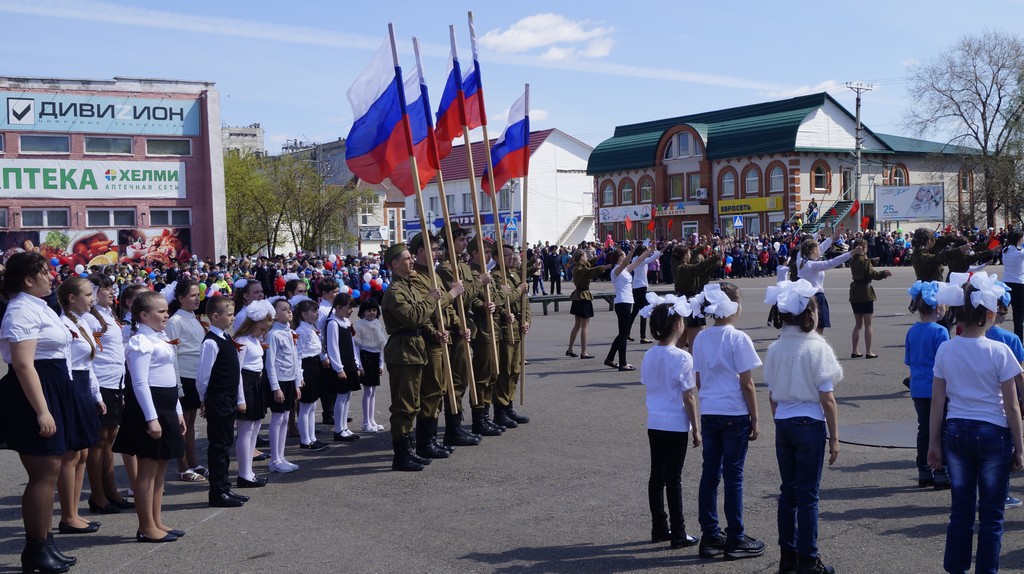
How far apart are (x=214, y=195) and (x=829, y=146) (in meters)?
34.1

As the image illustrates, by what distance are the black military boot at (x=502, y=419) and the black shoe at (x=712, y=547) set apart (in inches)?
182

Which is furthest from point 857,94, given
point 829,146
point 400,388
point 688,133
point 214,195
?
point 400,388

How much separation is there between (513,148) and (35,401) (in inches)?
293

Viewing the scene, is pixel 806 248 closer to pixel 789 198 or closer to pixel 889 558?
pixel 889 558

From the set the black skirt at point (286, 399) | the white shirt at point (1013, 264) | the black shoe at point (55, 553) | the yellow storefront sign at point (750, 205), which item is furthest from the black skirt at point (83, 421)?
the yellow storefront sign at point (750, 205)

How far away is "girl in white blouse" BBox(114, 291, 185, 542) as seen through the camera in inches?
253

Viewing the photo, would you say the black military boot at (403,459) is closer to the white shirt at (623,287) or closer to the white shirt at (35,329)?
the white shirt at (35,329)

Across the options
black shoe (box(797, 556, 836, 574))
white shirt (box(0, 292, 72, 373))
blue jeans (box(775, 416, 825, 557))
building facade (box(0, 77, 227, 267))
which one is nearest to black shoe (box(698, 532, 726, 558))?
blue jeans (box(775, 416, 825, 557))

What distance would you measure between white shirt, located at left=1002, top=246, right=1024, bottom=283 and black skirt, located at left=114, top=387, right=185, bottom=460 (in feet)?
37.6

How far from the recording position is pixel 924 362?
282 inches

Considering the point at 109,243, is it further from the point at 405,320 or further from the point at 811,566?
the point at 811,566

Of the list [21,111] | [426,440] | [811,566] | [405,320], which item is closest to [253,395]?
[405,320]

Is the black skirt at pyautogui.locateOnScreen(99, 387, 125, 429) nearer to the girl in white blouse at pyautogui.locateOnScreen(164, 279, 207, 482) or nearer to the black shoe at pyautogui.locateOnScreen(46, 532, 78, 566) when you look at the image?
the girl in white blouse at pyautogui.locateOnScreen(164, 279, 207, 482)

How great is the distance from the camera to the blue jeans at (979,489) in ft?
16.4
